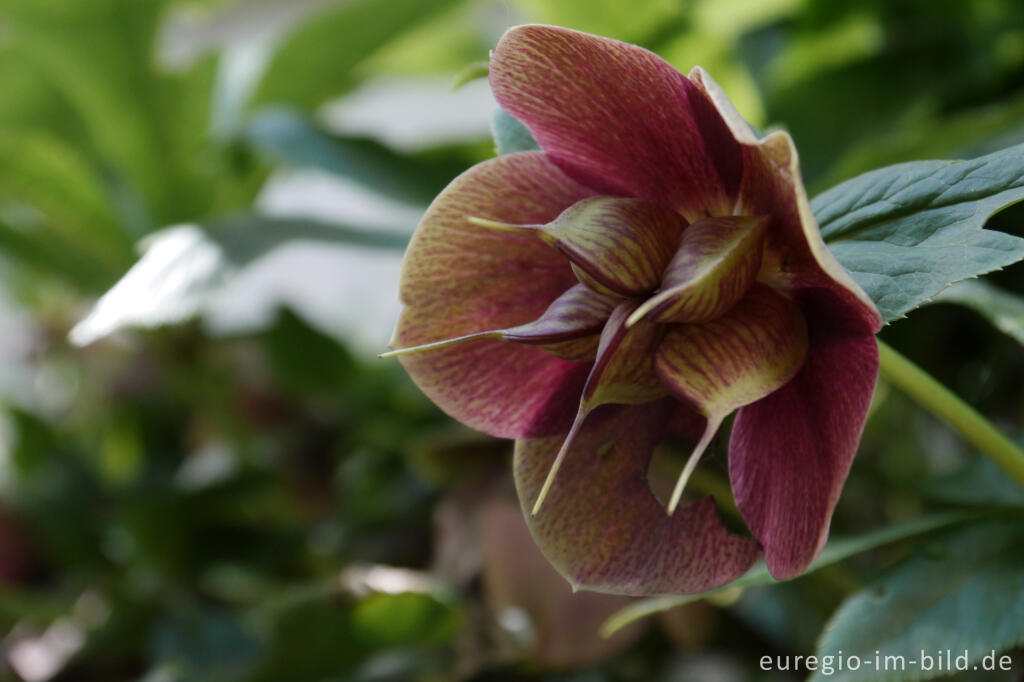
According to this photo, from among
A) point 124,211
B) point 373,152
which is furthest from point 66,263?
point 373,152

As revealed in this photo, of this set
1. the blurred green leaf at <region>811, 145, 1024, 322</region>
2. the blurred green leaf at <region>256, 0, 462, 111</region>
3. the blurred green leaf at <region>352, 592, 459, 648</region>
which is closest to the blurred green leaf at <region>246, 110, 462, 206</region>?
the blurred green leaf at <region>256, 0, 462, 111</region>

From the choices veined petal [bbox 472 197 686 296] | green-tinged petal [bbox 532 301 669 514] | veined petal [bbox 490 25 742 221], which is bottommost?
green-tinged petal [bbox 532 301 669 514]

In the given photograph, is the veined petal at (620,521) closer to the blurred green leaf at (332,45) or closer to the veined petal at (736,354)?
the veined petal at (736,354)

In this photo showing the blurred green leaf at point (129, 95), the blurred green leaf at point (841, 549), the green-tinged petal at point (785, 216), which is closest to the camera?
the green-tinged petal at point (785, 216)

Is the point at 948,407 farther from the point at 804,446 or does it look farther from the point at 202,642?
the point at 202,642

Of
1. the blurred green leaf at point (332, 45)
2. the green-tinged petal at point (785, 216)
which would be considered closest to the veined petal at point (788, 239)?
the green-tinged petal at point (785, 216)

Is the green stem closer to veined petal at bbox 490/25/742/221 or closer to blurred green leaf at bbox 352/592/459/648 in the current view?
veined petal at bbox 490/25/742/221
